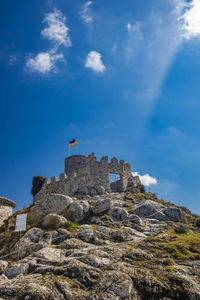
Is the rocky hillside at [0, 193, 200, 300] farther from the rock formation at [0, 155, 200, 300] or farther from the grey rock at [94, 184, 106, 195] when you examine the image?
the grey rock at [94, 184, 106, 195]

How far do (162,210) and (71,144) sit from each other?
21117 millimetres

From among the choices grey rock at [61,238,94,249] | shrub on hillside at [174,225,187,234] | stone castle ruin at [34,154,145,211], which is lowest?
grey rock at [61,238,94,249]

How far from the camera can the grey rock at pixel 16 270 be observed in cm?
1245

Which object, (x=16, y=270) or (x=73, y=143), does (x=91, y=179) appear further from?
(x=16, y=270)

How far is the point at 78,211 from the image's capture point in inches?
890

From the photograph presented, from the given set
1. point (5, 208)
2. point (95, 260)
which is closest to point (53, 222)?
point (5, 208)

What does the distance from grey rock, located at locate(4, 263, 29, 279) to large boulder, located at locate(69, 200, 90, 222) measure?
9360 millimetres

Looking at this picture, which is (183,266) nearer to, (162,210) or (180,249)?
(180,249)

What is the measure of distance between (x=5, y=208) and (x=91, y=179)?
49.1 feet

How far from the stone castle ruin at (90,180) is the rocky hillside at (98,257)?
8339 millimetres

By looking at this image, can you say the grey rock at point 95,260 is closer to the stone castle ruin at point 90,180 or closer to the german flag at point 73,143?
the stone castle ruin at point 90,180

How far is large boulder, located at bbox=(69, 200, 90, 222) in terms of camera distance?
22270mm

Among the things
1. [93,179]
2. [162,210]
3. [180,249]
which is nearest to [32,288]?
[180,249]

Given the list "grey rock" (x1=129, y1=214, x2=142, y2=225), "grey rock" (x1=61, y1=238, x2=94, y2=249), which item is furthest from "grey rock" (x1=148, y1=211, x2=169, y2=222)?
"grey rock" (x1=61, y1=238, x2=94, y2=249)
